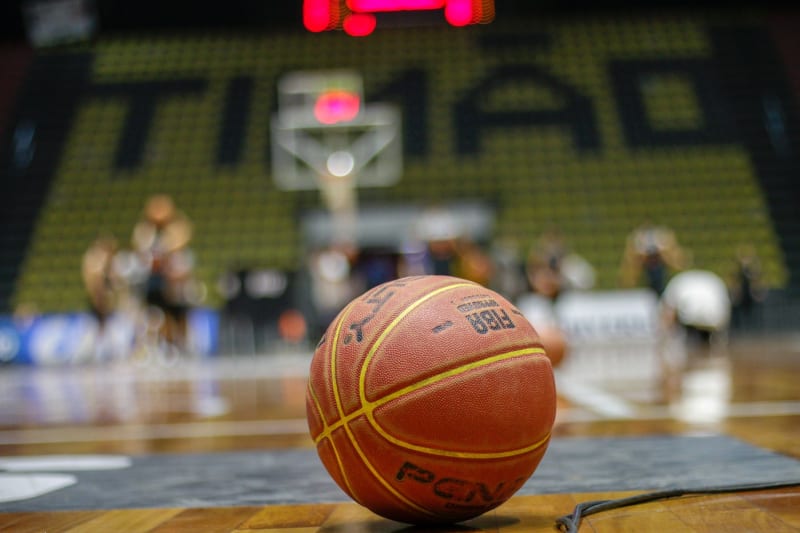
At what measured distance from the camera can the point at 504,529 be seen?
5.96 ft

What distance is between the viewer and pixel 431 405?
5.74ft

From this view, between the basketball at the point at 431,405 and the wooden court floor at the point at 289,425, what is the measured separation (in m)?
0.13

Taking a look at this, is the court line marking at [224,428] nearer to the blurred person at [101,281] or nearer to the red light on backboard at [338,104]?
the blurred person at [101,281]

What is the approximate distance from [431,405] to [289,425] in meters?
2.33

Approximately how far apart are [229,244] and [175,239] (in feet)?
18.7

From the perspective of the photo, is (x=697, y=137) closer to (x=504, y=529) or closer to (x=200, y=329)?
(x=200, y=329)

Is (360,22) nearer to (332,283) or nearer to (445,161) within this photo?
(332,283)

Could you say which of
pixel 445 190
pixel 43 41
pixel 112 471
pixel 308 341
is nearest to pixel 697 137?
pixel 445 190

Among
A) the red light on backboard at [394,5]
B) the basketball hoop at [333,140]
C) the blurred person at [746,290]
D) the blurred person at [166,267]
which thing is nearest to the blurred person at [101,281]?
the blurred person at [166,267]

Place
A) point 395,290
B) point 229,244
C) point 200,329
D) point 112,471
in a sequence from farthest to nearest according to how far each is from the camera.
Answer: point 229,244 → point 200,329 → point 112,471 → point 395,290

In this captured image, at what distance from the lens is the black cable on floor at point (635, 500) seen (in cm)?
177

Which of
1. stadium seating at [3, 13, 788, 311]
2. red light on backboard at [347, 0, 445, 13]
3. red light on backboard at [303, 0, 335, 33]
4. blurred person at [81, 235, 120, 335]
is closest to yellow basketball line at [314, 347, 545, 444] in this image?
red light on backboard at [347, 0, 445, 13]

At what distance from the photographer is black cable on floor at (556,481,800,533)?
1.77 metres

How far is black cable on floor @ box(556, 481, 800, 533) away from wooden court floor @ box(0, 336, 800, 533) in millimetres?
20
